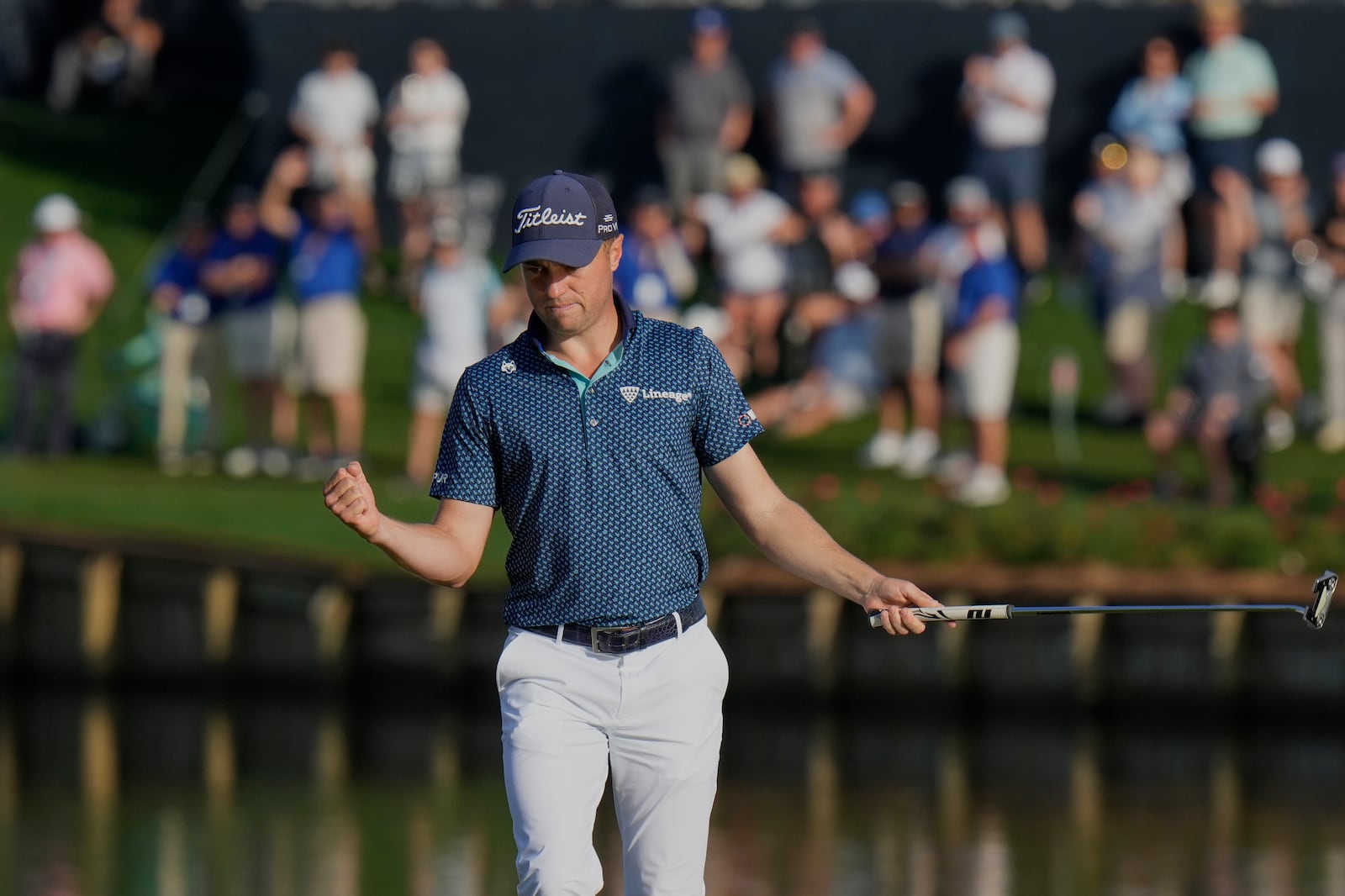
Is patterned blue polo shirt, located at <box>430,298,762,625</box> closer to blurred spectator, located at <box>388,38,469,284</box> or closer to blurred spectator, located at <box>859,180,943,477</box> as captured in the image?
blurred spectator, located at <box>859,180,943,477</box>

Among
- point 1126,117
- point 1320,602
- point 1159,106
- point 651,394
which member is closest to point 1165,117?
point 1159,106

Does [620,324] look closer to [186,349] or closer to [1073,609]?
[1073,609]

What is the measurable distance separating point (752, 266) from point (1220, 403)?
424 cm

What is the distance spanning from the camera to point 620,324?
590cm

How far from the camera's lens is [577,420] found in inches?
228

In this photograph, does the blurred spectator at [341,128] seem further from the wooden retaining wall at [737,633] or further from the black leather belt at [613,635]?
the black leather belt at [613,635]

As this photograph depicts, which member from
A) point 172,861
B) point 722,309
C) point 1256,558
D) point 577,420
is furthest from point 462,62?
point 577,420

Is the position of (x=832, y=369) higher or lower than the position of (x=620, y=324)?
higher

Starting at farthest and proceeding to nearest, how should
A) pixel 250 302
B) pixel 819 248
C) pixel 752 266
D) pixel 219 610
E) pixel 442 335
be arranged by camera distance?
pixel 819 248, pixel 752 266, pixel 250 302, pixel 442 335, pixel 219 610

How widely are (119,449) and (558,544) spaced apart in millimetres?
13115

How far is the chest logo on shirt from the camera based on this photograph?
5809mm

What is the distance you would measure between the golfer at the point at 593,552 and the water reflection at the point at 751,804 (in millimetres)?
3970

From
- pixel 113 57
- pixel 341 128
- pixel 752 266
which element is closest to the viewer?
pixel 752 266

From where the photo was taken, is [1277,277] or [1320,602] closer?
[1320,602]
